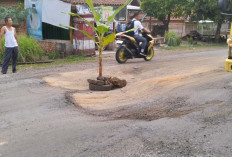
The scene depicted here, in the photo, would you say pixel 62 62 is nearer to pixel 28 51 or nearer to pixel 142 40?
pixel 28 51

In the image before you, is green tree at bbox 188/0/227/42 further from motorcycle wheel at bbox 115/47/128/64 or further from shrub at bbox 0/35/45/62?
shrub at bbox 0/35/45/62

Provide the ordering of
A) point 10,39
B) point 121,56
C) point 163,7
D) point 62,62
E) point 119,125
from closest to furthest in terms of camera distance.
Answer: point 119,125 → point 10,39 → point 121,56 → point 62,62 → point 163,7

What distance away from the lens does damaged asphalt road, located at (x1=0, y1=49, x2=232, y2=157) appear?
3.62 metres

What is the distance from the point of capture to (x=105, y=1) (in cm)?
1658

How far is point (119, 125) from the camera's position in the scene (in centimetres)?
444

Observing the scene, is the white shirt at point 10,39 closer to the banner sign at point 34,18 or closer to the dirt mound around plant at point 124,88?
the dirt mound around plant at point 124,88

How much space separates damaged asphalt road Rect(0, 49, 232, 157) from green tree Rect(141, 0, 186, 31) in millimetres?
15627

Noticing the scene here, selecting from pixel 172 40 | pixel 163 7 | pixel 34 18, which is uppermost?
pixel 163 7

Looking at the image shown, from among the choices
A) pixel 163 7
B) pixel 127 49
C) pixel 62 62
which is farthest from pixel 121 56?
pixel 163 7

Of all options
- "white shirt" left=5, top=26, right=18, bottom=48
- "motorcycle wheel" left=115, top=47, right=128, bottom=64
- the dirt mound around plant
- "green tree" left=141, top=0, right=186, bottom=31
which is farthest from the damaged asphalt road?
"green tree" left=141, top=0, right=186, bottom=31

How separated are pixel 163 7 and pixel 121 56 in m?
12.1

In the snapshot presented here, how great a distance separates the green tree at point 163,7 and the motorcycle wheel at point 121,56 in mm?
11737

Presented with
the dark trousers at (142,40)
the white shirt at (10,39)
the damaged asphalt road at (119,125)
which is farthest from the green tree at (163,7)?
the damaged asphalt road at (119,125)

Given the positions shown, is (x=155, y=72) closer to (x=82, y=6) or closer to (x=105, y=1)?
(x=82, y=6)
